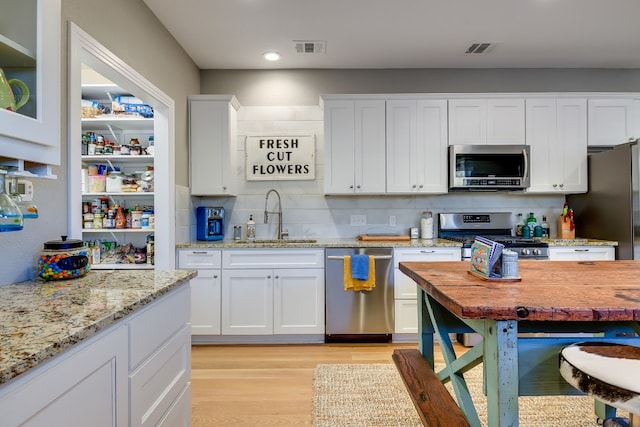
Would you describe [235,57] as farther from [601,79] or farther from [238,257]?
[601,79]

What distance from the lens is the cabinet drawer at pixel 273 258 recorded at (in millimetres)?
3092

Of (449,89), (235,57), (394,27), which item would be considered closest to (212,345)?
(235,57)

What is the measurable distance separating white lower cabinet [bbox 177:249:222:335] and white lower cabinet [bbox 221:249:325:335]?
0.06 m

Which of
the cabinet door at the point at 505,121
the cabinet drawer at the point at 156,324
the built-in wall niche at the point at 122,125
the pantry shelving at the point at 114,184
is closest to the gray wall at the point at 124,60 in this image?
the built-in wall niche at the point at 122,125

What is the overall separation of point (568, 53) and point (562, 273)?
2.85m

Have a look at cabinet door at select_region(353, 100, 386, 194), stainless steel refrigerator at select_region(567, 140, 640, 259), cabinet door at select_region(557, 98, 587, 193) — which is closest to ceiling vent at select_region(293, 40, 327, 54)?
cabinet door at select_region(353, 100, 386, 194)

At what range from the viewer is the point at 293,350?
3006mm

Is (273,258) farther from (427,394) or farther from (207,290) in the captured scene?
(427,394)

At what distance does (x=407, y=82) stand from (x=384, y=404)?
3041 mm

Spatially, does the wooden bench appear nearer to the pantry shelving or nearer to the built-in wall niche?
the built-in wall niche

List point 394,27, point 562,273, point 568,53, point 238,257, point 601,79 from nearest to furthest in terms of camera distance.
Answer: point 562,273 → point 394,27 → point 238,257 → point 568,53 → point 601,79

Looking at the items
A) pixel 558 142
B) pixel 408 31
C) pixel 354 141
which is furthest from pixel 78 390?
pixel 558 142

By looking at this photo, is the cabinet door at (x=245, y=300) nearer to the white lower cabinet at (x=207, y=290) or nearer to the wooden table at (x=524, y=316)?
the white lower cabinet at (x=207, y=290)

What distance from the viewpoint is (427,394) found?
1.41 metres
